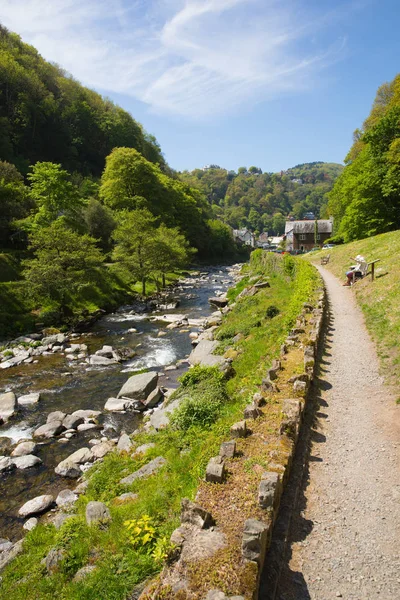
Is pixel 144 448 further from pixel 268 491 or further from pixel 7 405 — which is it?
pixel 7 405

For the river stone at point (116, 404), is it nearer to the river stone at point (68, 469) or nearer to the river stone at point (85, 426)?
the river stone at point (85, 426)

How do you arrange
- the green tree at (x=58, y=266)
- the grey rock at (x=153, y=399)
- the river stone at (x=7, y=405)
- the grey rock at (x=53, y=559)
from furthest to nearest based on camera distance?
the green tree at (x=58, y=266), the grey rock at (x=153, y=399), the river stone at (x=7, y=405), the grey rock at (x=53, y=559)

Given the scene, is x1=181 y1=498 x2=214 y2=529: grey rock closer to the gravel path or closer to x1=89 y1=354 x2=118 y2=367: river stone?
the gravel path

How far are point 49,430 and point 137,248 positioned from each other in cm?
3139

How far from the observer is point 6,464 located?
12.2 meters

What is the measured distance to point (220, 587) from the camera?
16.5 feet

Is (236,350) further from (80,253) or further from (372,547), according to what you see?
(80,253)

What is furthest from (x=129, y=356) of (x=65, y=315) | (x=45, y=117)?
(x=45, y=117)

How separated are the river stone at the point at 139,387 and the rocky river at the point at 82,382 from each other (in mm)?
916

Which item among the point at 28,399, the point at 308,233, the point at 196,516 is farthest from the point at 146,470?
the point at 308,233

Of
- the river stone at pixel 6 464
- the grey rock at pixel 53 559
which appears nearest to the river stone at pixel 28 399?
the river stone at pixel 6 464

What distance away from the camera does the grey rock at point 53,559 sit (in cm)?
676

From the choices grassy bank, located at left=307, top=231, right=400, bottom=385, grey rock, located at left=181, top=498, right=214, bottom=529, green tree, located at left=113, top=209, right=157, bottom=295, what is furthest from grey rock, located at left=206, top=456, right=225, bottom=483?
green tree, located at left=113, top=209, right=157, bottom=295

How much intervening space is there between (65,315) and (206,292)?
20234 mm
